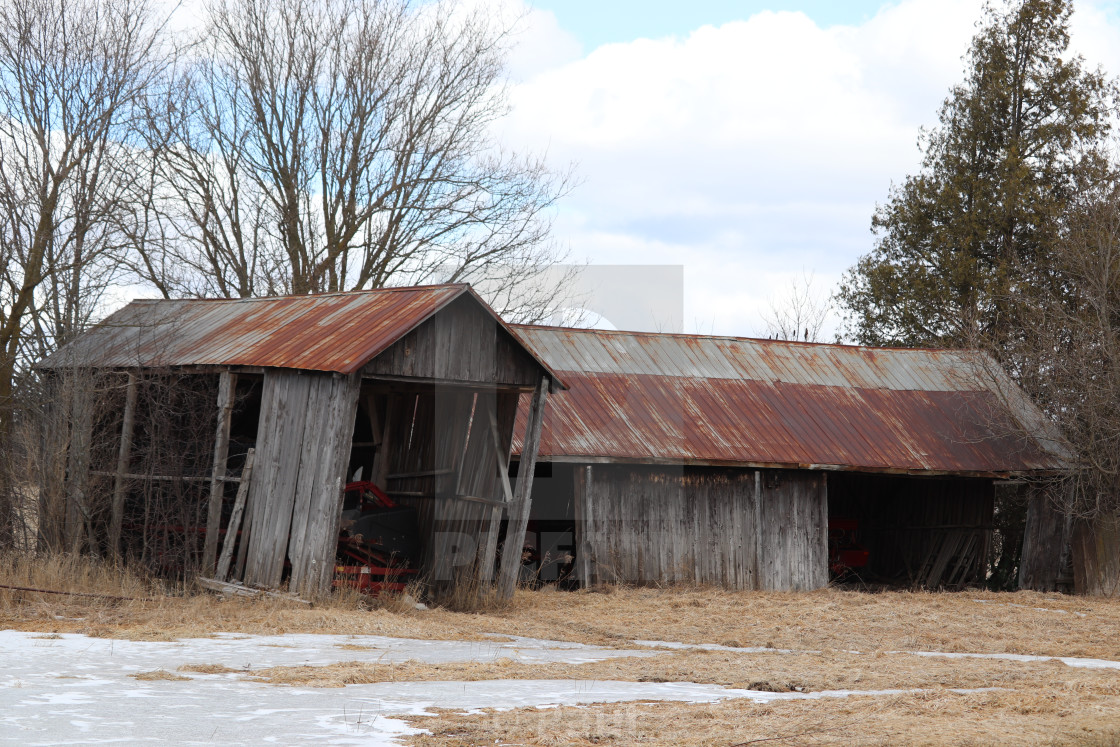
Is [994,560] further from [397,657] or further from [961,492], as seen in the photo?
[397,657]

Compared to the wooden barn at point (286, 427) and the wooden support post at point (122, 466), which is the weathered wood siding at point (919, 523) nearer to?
the wooden barn at point (286, 427)

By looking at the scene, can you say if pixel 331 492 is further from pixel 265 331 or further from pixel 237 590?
pixel 265 331

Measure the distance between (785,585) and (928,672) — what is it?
10307mm

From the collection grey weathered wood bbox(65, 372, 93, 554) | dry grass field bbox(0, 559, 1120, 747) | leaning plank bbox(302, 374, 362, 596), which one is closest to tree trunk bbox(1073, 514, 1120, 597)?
dry grass field bbox(0, 559, 1120, 747)

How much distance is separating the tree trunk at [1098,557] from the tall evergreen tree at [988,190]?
12.3 m

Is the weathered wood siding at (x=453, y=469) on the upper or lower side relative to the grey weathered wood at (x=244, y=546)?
upper

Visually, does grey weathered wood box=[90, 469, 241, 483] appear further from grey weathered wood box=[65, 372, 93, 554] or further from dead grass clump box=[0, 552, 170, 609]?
dead grass clump box=[0, 552, 170, 609]

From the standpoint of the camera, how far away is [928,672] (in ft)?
31.6

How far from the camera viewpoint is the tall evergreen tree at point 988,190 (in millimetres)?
32594

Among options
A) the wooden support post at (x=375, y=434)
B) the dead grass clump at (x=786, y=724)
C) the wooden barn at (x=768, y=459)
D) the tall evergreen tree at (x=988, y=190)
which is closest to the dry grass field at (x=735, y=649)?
the dead grass clump at (x=786, y=724)

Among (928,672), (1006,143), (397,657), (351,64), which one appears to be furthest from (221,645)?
(1006,143)

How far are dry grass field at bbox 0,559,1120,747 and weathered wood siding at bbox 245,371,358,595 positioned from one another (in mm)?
566

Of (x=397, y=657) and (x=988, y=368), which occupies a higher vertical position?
(x=988, y=368)

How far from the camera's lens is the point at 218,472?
14047 millimetres
